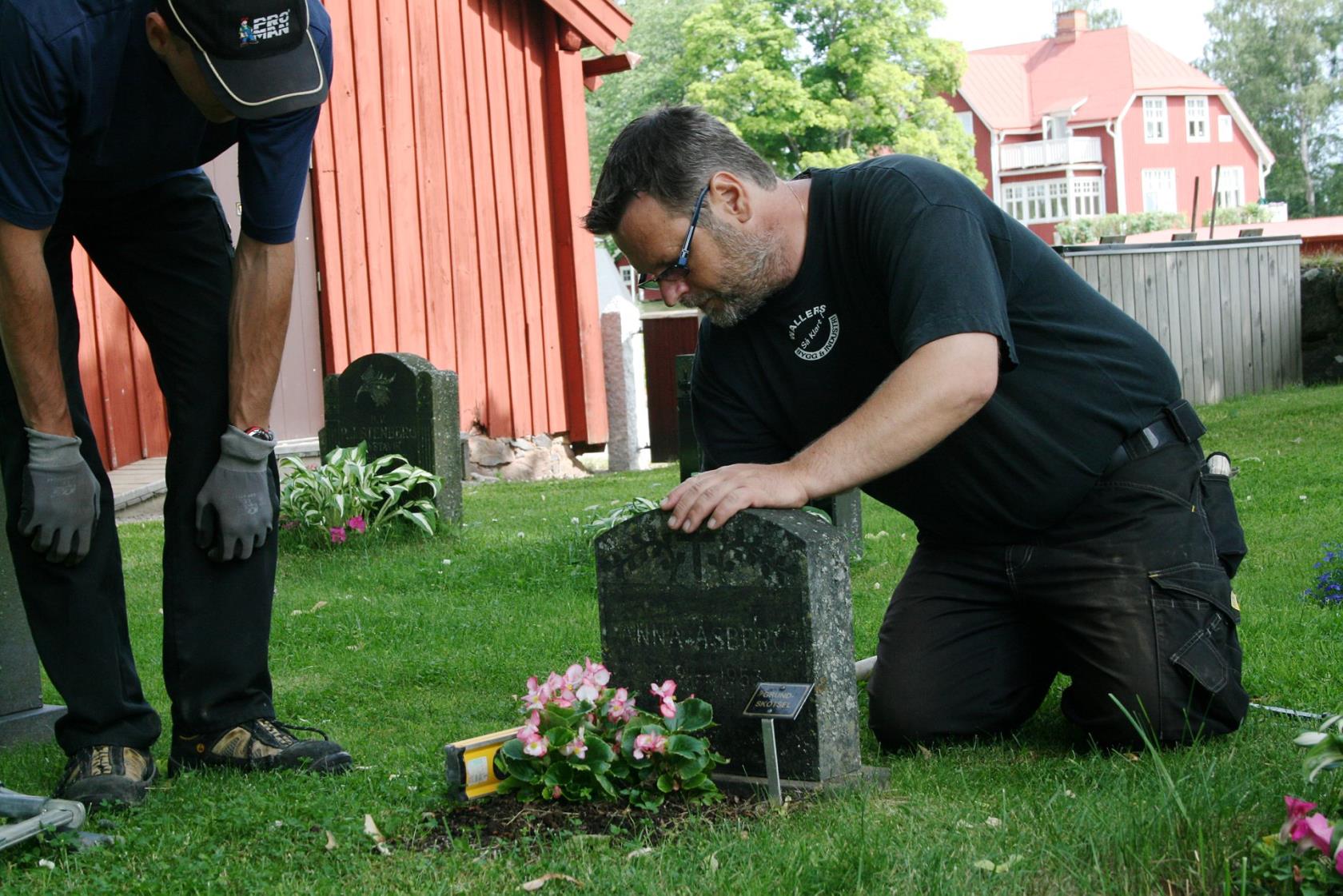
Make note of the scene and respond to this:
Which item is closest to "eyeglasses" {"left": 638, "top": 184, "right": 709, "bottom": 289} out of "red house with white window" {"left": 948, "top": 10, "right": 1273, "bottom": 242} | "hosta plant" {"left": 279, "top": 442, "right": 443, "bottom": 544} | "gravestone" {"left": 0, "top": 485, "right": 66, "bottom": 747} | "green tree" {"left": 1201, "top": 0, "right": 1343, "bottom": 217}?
"gravestone" {"left": 0, "top": 485, "right": 66, "bottom": 747}

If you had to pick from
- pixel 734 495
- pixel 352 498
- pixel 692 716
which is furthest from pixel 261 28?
pixel 352 498

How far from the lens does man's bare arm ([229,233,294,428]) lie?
361cm

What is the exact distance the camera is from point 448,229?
42.0 feet

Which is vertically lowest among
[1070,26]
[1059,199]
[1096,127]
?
[1059,199]

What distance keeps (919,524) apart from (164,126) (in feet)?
7.30

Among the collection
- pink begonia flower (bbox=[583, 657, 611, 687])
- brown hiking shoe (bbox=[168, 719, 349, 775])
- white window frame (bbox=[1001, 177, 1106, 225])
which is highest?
white window frame (bbox=[1001, 177, 1106, 225])

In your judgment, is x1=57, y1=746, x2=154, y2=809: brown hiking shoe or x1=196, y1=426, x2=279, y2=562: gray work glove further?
x1=196, y1=426, x2=279, y2=562: gray work glove

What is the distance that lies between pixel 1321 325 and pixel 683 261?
45.3 feet

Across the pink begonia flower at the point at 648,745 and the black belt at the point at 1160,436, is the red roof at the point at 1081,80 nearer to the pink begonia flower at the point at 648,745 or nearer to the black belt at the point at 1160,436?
the black belt at the point at 1160,436

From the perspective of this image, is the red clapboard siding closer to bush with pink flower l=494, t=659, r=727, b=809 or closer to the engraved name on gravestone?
the engraved name on gravestone

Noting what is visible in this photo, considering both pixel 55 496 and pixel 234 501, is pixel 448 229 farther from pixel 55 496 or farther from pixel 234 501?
pixel 55 496

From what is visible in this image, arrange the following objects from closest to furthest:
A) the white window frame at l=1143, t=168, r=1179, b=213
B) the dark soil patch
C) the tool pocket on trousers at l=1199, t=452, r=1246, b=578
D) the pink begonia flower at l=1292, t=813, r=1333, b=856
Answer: the pink begonia flower at l=1292, t=813, r=1333, b=856
the dark soil patch
the tool pocket on trousers at l=1199, t=452, r=1246, b=578
the white window frame at l=1143, t=168, r=1179, b=213

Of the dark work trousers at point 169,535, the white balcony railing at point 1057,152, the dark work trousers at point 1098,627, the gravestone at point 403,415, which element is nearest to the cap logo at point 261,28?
the dark work trousers at point 169,535

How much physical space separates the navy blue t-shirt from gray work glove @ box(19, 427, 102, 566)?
581 millimetres
